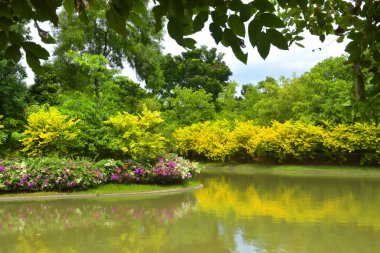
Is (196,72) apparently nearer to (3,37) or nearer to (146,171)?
(146,171)

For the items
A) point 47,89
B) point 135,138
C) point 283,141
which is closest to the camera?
point 135,138

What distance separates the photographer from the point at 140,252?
267 inches

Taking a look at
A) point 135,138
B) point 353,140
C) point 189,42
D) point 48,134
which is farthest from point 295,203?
point 353,140

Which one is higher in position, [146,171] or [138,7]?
[138,7]

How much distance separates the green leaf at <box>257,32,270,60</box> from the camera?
48.0 inches

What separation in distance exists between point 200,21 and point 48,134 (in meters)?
13.7

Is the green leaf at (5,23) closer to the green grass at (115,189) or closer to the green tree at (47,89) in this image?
the green grass at (115,189)

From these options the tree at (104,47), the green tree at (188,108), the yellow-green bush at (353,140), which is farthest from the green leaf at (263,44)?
the green tree at (188,108)

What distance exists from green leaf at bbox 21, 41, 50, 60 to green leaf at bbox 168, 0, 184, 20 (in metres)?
0.43

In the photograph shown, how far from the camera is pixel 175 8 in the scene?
1.20 m

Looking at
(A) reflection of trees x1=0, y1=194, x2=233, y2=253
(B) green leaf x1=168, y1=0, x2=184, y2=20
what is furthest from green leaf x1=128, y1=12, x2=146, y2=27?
(A) reflection of trees x1=0, y1=194, x2=233, y2=253

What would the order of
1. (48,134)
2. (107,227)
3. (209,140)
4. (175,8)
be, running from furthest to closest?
(209,140) → (48,134) → (107,227) → (175,8)

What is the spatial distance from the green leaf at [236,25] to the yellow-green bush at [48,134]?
544 inches

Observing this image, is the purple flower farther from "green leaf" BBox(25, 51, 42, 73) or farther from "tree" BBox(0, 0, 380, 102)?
"green leaf" BBox(25, 51, 42, 73)
